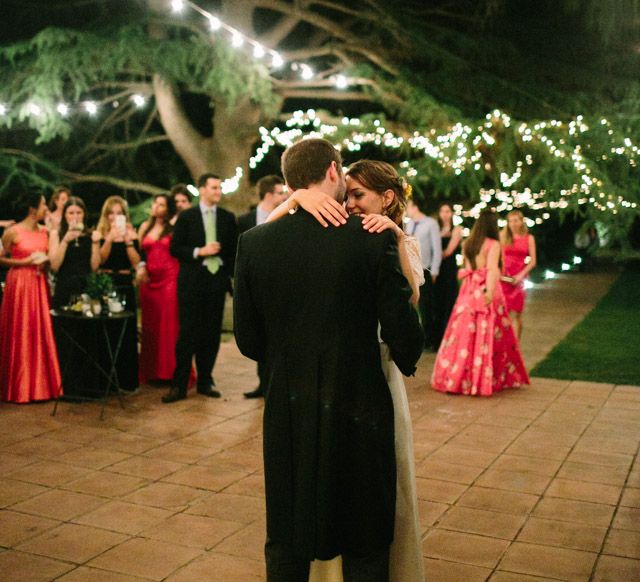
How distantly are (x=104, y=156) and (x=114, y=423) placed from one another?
10088 millimetres

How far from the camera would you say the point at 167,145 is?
1733 cm

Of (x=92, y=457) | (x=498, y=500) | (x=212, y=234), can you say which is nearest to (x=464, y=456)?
(x=498, y=500)

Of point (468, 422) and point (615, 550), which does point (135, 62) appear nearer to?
point (468, 422)

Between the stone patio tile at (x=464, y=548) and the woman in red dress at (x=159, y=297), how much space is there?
13.8 ft

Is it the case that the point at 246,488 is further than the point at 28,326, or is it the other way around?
the point at 28,326

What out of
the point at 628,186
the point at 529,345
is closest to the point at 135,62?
the point at 529,345

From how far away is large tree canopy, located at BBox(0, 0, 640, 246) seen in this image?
39.3 ft

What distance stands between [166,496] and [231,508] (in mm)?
442

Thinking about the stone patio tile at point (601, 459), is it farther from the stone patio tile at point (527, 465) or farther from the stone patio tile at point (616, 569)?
the stone patio tile at point (616, 569)

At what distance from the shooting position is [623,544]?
14.2 ft

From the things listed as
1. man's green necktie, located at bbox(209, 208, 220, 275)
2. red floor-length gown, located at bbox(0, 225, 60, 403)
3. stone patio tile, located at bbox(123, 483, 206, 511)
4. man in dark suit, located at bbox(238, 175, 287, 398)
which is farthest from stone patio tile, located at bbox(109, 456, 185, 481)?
man's green necktie, located at bbox(209, 208, 220, 275)

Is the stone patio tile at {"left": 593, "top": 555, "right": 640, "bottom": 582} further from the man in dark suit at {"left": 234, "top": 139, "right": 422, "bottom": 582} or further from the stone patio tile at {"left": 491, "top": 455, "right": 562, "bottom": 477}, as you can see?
the man in dark suit at {"left": 234, "top": 139, "right": 422, "bottom": 582}

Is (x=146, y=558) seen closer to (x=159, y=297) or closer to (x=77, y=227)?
(x=77, y=227)

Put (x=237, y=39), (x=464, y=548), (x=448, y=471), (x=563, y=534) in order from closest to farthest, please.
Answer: (x=464, y=548) < (x=563, y=534) < (x=448, y=471) < (x=237, y=39)
